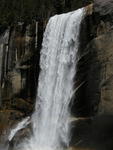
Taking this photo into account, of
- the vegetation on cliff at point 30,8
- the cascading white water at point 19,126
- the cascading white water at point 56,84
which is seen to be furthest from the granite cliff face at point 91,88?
the vegetation on cliff at point 30,8

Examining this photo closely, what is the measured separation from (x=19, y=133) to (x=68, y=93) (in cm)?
393

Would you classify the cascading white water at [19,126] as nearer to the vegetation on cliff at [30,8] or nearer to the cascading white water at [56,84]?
the cascading white water at [56,84]

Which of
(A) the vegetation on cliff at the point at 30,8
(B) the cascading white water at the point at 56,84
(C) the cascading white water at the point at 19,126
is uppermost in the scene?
(A) the vegetation on cliff at the point at 30,8

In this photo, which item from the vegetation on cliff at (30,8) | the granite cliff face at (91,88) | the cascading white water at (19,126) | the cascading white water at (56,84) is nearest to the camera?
the granite cliff face at (91,88)

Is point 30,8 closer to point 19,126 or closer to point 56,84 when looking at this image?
point 56,84

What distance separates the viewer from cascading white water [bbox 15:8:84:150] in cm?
2184

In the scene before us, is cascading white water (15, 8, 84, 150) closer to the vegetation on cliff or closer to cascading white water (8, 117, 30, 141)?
cascading white water (8, 117, 30, 141)

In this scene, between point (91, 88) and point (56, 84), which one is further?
point (56, 84)

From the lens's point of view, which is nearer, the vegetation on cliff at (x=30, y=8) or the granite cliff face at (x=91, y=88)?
the granite cliff face at (x=91, y=88)

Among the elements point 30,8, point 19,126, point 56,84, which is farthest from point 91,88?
point 30,8

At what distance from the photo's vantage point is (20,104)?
87.1ft

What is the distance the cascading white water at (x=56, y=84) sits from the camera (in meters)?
21.8

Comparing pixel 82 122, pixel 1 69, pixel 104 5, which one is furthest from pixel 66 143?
pixel 1 69

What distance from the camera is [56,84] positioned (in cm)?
2352
